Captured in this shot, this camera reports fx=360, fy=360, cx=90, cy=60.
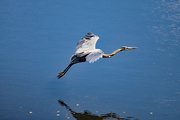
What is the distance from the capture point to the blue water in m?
7.29

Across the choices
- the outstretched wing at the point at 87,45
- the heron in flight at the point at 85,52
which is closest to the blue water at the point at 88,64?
the heron in flight at the point at 85,52

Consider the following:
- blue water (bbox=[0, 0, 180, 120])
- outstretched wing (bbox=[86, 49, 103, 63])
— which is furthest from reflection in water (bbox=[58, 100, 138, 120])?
outstretched wing (bbox=[86, 49, 103, 63])

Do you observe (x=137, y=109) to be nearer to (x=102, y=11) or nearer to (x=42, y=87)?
(x=42, y=87)

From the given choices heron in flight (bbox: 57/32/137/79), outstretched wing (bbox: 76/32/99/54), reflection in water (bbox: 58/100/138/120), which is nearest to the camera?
reflection in water (bbox: 58/100/138/120)

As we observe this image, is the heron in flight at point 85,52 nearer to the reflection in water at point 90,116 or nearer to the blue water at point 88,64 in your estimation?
the blue water at point 88,64

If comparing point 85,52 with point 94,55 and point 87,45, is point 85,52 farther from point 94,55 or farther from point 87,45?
point 94,55

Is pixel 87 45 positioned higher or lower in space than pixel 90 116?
higher

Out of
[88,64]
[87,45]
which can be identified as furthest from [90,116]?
[88,64]

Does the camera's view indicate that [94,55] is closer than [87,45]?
Yes

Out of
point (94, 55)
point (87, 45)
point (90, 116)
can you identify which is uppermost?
point (87, 45)

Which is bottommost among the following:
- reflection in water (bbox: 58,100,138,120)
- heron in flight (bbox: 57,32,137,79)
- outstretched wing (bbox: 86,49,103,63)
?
reflection in water (bbox: 58,100,138,120)

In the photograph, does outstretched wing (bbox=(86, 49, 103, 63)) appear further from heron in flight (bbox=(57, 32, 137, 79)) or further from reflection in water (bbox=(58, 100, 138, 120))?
reflection in water (bbox=(58, 100, 138, 120))

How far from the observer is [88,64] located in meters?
9.59

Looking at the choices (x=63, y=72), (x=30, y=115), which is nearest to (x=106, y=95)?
(x=63, y=72)
